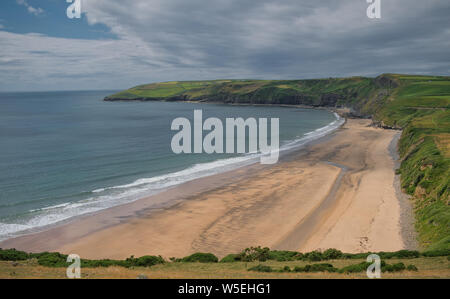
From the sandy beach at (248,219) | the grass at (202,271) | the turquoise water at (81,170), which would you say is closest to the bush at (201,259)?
the grass at (202,271)

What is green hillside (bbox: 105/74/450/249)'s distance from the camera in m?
23.4

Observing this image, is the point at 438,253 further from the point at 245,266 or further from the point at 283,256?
the point at 245,266

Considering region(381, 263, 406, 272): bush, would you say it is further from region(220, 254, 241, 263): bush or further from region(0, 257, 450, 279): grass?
region(220, 254, 241, 263): bush

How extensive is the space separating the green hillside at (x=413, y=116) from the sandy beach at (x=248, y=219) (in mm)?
2138

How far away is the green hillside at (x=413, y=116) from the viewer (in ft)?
76.6

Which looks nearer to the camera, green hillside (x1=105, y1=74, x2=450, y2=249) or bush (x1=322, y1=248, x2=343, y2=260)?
bush (x1=322, y1=248, x2=343, y2=260)

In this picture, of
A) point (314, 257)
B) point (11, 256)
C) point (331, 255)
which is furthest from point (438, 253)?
point (11, 256)

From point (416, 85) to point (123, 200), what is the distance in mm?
118190

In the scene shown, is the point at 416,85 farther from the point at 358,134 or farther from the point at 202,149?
the point at 202,149

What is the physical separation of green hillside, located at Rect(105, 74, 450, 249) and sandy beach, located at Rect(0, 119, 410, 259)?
7.01 ft

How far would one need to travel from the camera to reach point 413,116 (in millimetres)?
73062

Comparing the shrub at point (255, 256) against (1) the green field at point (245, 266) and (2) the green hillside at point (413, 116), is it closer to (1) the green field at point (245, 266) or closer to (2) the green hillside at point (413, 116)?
(1) the green field at point (245, 266)

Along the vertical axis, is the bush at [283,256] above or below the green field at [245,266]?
below

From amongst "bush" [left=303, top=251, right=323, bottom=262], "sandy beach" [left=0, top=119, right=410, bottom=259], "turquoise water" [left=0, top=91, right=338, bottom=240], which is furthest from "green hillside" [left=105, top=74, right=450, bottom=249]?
"turquoise water" [left=0, top=91, right=338, bottom=240]
